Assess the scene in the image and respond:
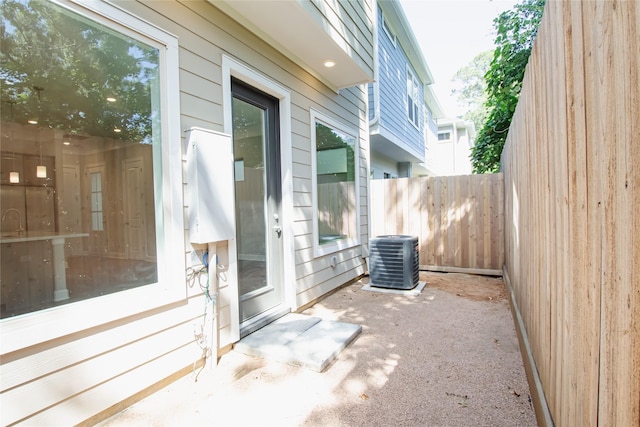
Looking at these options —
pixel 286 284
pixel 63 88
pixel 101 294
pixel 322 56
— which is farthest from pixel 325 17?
pixel 101 294

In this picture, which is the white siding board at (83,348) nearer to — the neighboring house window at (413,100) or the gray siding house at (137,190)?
the gray siding house at (137,190)

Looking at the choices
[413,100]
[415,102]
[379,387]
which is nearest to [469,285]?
[379,387]

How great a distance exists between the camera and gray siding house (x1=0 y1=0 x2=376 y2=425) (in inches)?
68.7

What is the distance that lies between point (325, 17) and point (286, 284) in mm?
2775

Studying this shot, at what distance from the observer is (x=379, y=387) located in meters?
2.27

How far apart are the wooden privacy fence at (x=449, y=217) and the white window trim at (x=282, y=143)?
3275 millimetres

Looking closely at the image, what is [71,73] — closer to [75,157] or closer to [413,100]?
[75,157]

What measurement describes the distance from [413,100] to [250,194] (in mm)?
8533

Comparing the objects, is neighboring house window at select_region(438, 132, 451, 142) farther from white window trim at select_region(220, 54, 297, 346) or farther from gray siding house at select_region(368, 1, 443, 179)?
white window trim at select_region(220, 54, 297, 346)

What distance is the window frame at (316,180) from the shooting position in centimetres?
414

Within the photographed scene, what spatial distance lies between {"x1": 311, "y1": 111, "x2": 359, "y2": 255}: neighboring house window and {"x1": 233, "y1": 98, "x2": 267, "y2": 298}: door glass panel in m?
0.88

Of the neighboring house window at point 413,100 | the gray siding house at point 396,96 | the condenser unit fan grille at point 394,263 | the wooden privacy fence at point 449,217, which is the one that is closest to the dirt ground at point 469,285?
the wooden privacy fence at point 449,217

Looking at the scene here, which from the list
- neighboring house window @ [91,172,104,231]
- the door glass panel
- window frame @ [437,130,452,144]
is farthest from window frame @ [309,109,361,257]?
window frame @ [437,130,452,144]

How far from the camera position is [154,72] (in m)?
2.33
